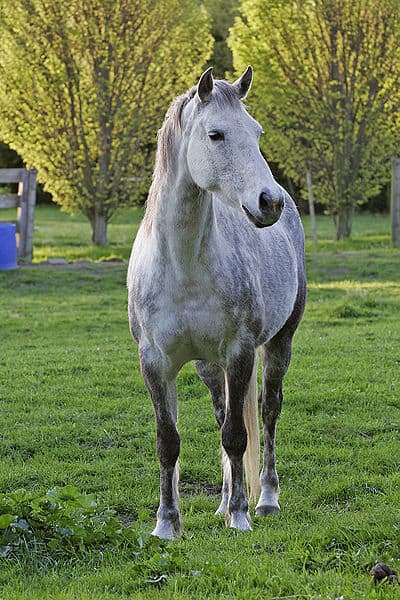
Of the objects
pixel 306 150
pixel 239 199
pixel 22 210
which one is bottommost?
pixel 239 199

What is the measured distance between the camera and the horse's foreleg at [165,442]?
14.8 feet

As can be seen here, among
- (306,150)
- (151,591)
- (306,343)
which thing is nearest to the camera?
(151,591)

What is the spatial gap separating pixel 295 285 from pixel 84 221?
25359 mm

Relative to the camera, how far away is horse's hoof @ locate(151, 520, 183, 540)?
4.55 metres

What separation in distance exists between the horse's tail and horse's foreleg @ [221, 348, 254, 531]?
1.27 ft

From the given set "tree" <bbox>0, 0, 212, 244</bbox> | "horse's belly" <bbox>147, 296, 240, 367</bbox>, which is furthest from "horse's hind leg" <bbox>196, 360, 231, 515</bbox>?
"tree" <bbox>0, 0, 212, 244</bbox>

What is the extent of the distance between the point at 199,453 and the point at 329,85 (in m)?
14.5

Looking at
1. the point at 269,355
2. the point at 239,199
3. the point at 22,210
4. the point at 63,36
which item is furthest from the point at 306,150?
the point at 239,199

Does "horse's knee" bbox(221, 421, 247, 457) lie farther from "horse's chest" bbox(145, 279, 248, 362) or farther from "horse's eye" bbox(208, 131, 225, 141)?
"horse's eye" bbox(208, 131, 225, 141)

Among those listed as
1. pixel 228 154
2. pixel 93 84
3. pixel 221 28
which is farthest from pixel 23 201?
pixel 221 28

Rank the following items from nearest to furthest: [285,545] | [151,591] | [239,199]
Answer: [151,591], [239,199], [285,545]

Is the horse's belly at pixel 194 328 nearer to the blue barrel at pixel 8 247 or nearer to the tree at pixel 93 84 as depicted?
the blue barrel at pixel 8 247

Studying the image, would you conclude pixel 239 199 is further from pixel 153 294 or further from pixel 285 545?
pixel 285 545

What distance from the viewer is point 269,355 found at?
5605mm
